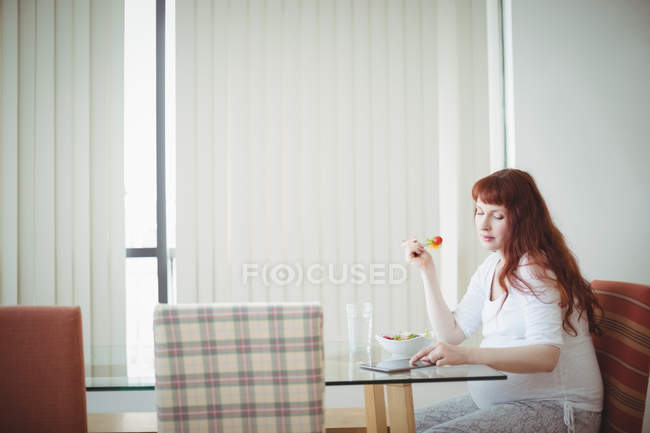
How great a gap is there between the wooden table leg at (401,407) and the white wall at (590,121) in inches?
69.5

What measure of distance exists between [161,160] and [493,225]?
203 centimetres

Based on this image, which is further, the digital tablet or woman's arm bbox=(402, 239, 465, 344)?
woman's arm bbox=(402, 239, 465, 344)

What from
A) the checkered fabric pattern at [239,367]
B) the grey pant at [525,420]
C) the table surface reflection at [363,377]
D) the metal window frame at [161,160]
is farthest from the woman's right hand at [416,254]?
the metal window frame at [161,160]

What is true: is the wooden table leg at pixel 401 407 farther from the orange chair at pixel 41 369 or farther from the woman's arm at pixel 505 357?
the orange chair at pixel 41 369

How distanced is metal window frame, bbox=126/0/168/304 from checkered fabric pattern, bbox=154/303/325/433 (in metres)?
1.84

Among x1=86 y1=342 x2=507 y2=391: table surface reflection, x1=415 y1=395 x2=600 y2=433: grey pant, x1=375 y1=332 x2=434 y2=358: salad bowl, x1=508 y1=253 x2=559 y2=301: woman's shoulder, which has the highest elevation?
x1=508 y1=253 x2=559 y2=301: woman's shoulder

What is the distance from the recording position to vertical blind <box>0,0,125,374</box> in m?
2.90

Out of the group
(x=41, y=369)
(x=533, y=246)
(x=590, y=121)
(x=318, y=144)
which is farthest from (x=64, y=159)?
(x=590, y=121)

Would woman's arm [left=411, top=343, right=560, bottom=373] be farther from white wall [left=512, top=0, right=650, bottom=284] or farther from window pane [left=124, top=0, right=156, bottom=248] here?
window pane [left=124, top=0, right=156, bottom=248]

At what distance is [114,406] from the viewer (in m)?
2.97

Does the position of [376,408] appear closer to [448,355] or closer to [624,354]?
[448,355]

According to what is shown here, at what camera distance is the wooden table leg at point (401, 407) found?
1.49 meters

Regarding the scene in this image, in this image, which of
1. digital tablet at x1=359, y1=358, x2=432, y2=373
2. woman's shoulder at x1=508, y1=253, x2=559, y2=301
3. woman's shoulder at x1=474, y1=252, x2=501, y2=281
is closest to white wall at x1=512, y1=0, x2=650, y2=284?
woman's shoulder at x1=474, y1=252, x2=501, y2=281

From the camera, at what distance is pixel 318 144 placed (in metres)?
2.95
